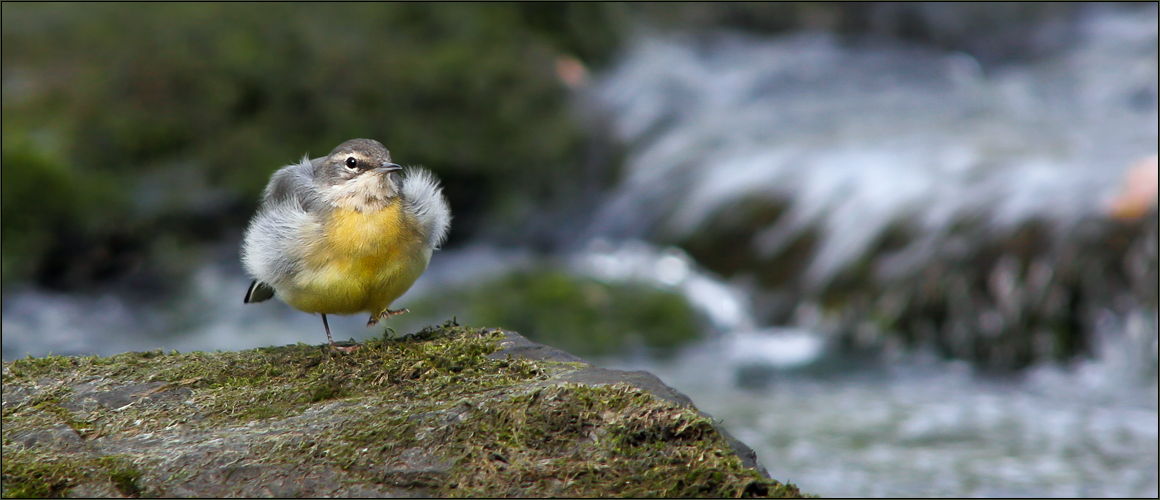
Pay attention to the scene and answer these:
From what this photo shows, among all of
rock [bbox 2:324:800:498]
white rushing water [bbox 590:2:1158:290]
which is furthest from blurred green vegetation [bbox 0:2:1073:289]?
rock [bbox 2:324:800:498]

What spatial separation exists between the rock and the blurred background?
4091 millimetres

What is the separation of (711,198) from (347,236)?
28.5 feet

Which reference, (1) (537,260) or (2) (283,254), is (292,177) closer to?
(2) (283,254)

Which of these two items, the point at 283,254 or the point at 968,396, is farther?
the point at 968,396

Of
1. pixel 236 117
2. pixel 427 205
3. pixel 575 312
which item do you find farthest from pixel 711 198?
pixel 427 205

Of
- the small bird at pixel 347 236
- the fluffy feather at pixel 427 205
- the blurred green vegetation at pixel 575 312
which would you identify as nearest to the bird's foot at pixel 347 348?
the small bird at pixel 347 236

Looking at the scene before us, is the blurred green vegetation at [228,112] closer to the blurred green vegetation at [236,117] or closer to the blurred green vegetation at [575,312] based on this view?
the blurred green vegetation at [236,117]

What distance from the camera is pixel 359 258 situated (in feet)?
14.3

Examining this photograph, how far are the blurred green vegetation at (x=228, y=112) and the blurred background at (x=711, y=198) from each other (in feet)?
0.14

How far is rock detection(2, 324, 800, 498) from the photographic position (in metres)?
2.96

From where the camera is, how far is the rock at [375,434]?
296 cm

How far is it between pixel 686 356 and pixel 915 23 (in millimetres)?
11482

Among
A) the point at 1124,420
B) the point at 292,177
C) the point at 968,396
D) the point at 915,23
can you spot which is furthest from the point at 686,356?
the point at 915,23

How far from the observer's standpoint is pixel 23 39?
1560 cm
